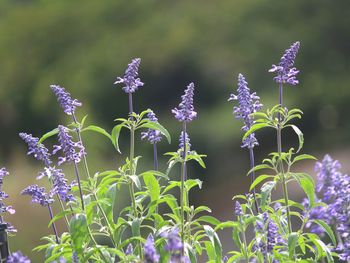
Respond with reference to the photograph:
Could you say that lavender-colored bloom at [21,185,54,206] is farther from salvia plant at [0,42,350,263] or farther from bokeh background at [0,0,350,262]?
bokeh background at [0,0,350,262]

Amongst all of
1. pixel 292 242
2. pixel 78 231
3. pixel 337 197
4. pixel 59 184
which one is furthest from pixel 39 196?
pixel 337 197

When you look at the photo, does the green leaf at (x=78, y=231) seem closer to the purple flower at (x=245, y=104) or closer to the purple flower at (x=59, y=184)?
the purple flower at (x=59, y=184)

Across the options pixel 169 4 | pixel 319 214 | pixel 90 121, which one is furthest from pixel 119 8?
pixel 319 214

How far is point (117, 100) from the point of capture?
22516 mm

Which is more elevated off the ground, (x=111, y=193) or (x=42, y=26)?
(x=42, y=26)

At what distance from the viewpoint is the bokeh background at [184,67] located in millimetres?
21969

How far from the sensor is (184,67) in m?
23.5

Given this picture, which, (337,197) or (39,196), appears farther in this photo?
(39,196)

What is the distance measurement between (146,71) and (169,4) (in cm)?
459

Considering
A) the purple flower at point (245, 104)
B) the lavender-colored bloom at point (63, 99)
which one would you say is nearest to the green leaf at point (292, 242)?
the purple flower at point (245, 104)

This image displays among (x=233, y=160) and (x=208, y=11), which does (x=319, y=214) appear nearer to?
(x=233, y=160)

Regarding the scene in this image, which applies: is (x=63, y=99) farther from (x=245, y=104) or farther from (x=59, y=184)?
(x=245, y=104)

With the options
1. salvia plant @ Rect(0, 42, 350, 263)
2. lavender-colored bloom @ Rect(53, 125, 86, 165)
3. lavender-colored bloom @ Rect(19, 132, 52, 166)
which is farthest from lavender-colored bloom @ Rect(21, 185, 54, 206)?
lavender-colored bloom @ Rect(53, 125, 86, 165)

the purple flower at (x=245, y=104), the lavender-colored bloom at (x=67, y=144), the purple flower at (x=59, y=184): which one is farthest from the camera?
the purple flower at (x=245, y=104)
